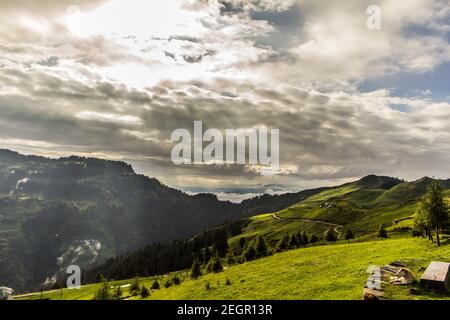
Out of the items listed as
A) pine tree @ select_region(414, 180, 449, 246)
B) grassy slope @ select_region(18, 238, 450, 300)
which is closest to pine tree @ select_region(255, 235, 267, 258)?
grassy slope @ select_region(18, 238, 450, 300)

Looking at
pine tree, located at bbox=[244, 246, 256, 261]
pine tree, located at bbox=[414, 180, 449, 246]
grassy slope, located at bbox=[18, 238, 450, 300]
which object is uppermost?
pine tree, located at bbox=[414, 180, 449, 246]

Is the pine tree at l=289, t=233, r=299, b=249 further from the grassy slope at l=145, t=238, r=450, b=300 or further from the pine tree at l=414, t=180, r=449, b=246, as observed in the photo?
the grassy slope at l=145, t=238, r=450, b=300

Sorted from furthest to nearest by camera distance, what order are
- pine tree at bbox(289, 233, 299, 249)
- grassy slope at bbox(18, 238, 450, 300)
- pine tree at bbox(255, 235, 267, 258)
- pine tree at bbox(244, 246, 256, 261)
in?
pine tree at bbox(289, 233, 299, 249)
pine tree at bbox(255, 235, 267, 258)
pine tree at bbox(244, 246, 256, 261)
grassy slope at bbox(18, 238, 450, 300)

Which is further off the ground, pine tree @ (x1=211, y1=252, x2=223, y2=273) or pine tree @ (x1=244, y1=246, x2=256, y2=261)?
pine tree @ (x1=211, y1=252, x2=223, y2=273)

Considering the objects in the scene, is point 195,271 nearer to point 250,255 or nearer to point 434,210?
point 250,255

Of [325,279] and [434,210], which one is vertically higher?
[434,210]

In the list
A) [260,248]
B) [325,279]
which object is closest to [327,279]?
[325,279]
